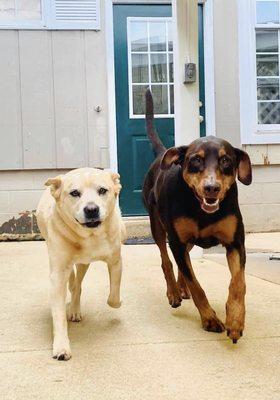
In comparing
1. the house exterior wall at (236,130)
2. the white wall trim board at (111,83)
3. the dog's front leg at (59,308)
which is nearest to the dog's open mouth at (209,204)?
the dog's front leg at (59,308)

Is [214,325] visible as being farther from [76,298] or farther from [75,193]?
[75,193]

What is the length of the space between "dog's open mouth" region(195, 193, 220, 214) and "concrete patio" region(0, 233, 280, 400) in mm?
577

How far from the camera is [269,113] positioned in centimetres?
685

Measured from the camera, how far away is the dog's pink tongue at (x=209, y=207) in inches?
96.9

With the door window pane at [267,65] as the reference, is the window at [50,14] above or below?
above

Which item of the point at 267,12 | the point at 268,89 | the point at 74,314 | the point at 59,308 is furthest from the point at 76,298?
the point at 267,12

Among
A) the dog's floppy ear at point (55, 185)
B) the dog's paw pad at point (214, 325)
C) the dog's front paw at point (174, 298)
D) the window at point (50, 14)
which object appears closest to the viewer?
the dog's floppy ear at point (55, 185)

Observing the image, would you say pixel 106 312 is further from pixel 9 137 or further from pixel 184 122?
pixel 9 137

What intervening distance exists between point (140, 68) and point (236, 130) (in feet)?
4.65

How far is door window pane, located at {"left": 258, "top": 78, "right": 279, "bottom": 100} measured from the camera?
6.83 m

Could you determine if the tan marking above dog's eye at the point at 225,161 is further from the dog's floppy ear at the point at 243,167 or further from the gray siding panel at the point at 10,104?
the gray siding panel at the point at 10,104

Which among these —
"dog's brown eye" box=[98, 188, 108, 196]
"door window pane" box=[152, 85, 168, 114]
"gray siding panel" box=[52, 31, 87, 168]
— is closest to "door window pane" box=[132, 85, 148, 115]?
"door window pane" box=[152, 85, 168, 114]

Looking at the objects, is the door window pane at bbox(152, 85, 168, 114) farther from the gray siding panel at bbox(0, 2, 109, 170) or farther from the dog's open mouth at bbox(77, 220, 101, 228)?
the dog's open mouth at bbox(77, 220, 101, 228)

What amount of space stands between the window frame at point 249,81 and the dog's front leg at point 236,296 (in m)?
4.24
